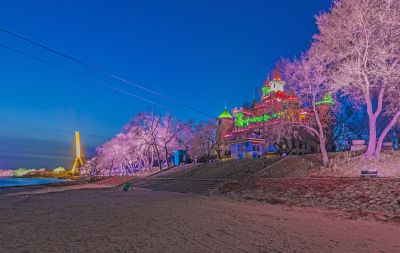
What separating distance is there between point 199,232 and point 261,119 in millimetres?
47465

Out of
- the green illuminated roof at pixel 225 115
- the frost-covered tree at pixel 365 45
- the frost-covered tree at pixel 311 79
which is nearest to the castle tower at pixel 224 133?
the green illuminated roof at pixel 225 115

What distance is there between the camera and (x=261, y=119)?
57438 millimetres

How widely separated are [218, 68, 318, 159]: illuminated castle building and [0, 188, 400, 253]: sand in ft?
45.9

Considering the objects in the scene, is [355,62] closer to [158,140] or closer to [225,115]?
[158,140]

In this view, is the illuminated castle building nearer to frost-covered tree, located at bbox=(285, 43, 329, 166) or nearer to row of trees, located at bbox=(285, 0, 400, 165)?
frost-covered tree, located at bbox=(285, 43, 329, 166)

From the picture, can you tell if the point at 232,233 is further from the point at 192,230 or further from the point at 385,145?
the point at 385,145

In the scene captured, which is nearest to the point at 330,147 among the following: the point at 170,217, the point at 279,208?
the point at 279,208

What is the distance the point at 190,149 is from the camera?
71.6 meters

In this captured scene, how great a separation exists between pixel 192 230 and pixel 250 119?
55227mm

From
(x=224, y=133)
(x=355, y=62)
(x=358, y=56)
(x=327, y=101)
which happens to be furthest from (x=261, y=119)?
(x=355, y=62)

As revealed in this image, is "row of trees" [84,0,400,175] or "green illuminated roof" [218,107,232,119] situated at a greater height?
"green illuminated roof" [218,107,232,119]

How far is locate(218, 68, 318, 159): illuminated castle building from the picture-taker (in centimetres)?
2899

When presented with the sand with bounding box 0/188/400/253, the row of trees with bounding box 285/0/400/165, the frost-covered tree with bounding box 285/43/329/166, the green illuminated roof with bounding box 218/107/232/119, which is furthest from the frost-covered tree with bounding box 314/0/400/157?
the green illuminated roof with bounding box 218/107/232/119

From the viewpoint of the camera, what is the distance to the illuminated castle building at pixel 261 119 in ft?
95.1
